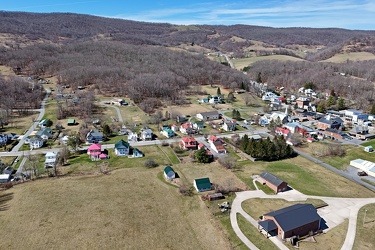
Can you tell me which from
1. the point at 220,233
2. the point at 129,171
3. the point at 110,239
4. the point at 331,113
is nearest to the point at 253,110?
the point at 331,113

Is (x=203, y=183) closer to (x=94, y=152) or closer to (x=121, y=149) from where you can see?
(x=121, y=149)

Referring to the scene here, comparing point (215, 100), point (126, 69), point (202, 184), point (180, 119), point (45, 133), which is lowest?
point (202, 184)

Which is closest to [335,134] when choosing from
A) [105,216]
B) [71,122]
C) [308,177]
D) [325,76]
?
[308,177]

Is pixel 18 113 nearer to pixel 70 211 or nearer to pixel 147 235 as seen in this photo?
pixel 70 211

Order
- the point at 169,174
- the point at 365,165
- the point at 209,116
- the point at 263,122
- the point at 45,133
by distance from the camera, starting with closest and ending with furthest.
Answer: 1. the point at 169,174
2. the point at 365,165
3. the point at 45,133
4. the point at 263,122
5. the point at 209,116

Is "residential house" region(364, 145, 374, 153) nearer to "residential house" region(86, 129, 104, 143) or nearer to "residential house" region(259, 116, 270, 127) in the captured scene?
"residential house" region(259, 116, 270, 127)

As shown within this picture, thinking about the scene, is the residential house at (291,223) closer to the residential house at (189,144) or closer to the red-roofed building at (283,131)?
the residential house at (189,144)

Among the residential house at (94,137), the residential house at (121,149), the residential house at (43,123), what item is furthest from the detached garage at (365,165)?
the residential house at (43,123)
